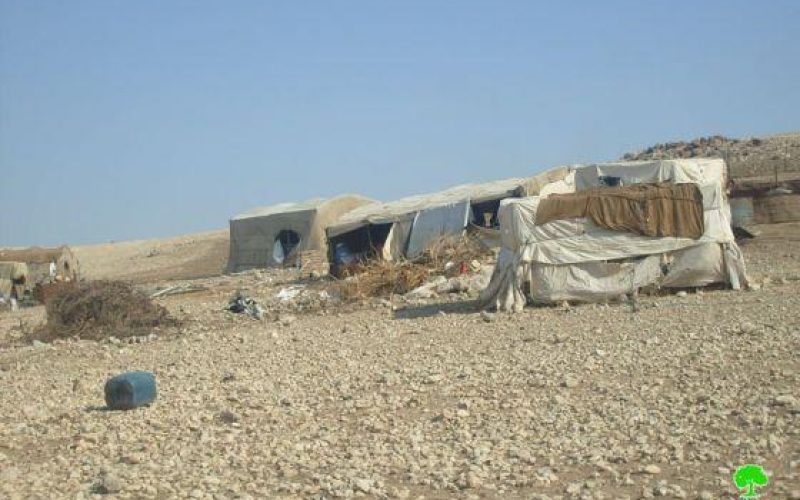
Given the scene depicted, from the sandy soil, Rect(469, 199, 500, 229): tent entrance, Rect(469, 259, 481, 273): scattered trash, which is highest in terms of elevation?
Rect(469, 199, 500, 229): tent entrance

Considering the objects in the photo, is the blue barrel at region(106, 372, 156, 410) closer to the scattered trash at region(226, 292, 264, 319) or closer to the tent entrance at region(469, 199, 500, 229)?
the scattered trash at region(226, 292, 264, 319)

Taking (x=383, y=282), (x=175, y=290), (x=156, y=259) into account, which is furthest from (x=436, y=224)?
(x=156, y=259)

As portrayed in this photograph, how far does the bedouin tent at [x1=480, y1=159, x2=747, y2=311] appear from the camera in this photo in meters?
15.0

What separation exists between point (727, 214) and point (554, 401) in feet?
28.2

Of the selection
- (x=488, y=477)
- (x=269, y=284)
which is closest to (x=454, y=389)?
(x=488, y=477)

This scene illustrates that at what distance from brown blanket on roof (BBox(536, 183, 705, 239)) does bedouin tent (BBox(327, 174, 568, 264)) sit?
28.0 ft

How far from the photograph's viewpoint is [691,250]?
15008 mm

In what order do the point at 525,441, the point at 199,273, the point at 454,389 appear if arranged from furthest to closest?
the point at 199,273 < the point at 454,389 < the point at 525,441

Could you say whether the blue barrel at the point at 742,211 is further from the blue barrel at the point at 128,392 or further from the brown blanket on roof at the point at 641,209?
the blue barrel at the point at 128,392

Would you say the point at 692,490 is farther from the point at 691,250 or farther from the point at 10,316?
the point at 10,316

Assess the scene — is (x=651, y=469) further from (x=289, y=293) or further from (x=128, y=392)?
(x=289, y=293)

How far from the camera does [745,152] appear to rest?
41188mm

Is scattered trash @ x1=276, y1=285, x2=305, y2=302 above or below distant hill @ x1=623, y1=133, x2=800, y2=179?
below

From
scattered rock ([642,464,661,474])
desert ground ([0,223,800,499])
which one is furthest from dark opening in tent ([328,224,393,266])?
scattered rock ([642,464,661,474])
